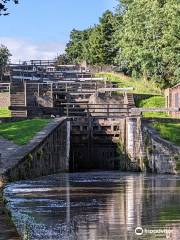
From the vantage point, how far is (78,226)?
13.6m

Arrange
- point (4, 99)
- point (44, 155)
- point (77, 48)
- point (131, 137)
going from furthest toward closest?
point (77, 48)
point (4, 99)
point (131, 137)
point (44, 155)

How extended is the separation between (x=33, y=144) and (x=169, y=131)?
9792 millimetres

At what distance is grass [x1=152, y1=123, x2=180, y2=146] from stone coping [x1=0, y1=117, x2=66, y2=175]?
5260mm

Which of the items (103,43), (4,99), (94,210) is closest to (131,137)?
(94,210)

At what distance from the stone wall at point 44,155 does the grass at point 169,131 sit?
16.0ft

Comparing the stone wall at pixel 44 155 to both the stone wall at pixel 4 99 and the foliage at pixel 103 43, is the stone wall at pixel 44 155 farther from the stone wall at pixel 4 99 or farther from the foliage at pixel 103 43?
the foliage at pixel 103 43

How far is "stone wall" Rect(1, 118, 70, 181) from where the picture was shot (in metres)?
24.8

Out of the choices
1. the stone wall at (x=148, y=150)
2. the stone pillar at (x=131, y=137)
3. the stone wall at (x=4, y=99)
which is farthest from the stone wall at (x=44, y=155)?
the stone wall at (x=4, y=99)

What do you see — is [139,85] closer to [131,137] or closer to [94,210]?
[131,137]

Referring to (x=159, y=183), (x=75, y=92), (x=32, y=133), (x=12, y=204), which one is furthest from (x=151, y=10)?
(x=12, y=204)

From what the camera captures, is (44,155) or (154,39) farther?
(154,39)

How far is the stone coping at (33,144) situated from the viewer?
24288 millimetres

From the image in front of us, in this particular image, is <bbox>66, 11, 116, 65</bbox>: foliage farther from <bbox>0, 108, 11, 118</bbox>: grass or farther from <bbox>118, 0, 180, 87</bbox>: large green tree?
<bbox>0, 108, 11, 118</bbox>: grass

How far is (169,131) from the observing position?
3616 cm
